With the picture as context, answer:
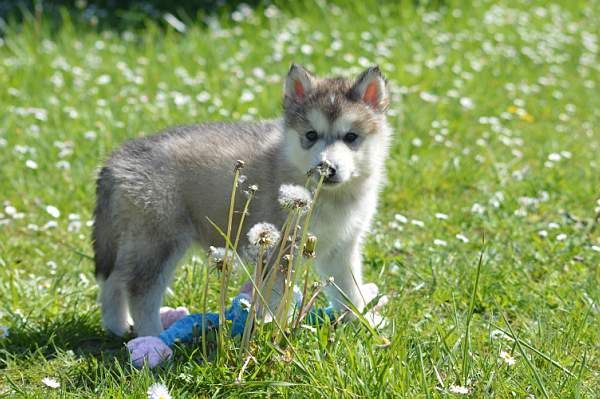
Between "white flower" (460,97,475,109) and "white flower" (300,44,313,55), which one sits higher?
"white flower" (300,44,313,55)

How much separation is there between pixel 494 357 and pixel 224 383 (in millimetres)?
1072

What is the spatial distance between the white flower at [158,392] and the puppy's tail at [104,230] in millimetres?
1268

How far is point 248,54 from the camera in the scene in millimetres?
8805

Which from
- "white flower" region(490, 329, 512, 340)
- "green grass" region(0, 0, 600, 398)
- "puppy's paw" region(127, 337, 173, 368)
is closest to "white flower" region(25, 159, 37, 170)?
"green grass" region(0, 0, 600, 398)

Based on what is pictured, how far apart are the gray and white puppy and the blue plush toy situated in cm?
39

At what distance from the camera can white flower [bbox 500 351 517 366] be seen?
3.65 metres

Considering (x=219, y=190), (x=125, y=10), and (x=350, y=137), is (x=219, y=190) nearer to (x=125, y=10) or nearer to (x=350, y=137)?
(x=350, y=137)

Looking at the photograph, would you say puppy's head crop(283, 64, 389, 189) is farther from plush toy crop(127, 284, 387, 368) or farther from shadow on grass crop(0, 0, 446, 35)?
shadow on grass crop(0, 0, 446, 35)

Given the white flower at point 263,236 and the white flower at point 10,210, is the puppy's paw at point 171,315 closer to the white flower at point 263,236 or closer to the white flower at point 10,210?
the white flower at point 263,236

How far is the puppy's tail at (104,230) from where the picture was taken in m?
4.63

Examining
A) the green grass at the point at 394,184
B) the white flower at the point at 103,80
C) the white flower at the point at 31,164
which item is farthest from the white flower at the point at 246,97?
the white flower at the point at 31,164

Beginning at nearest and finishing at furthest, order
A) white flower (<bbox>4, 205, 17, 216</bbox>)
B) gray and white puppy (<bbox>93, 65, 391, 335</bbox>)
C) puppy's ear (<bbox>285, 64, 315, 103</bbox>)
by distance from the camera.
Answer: gray and white puppy (<bbox>93, 65, 391, 335</bbox>), puppy's ear (<bbox>285, 64, 315, 103</bbox>), white flower (<bbox>4, 205, 17, 216</bbox>)

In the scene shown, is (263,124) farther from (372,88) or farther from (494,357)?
(494,357)

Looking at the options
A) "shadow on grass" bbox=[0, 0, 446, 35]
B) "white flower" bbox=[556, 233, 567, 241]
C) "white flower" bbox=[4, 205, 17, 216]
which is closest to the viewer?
"white flower" bbox=[556, 233, 567, 241]
